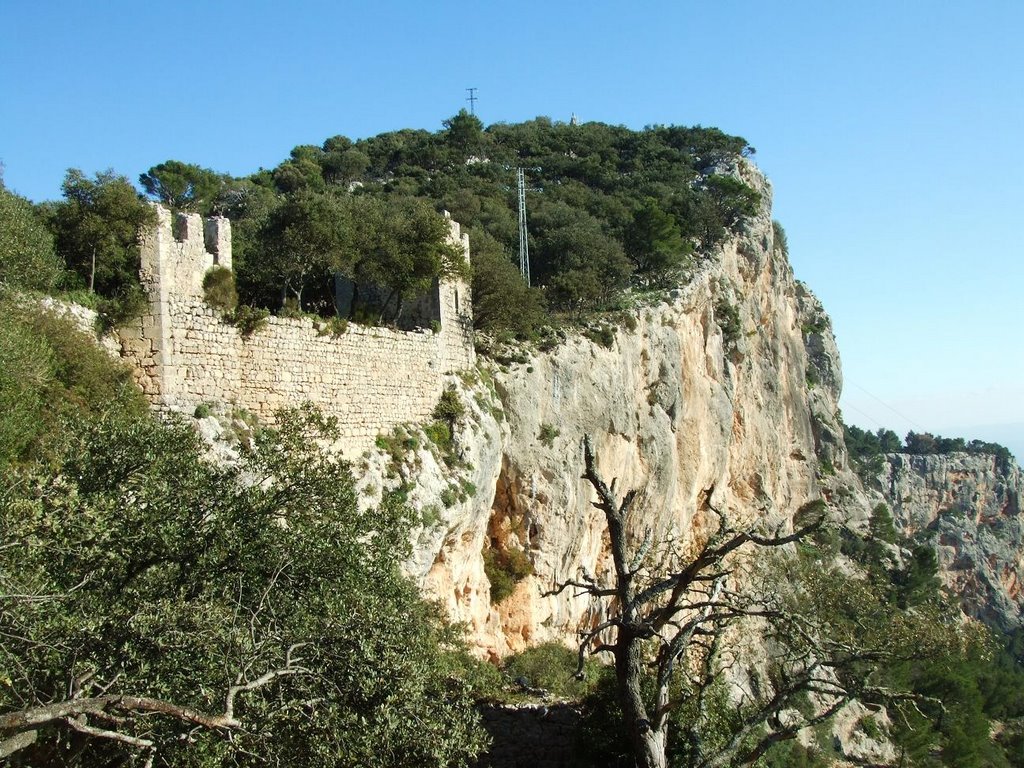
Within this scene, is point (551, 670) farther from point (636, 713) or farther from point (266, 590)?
point (266, 590)

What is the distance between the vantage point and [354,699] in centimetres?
836

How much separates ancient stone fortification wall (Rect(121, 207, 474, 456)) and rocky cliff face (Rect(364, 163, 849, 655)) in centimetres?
138

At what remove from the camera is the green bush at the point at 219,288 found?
53.6 ft

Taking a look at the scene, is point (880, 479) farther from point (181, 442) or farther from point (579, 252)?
point (181, 442)

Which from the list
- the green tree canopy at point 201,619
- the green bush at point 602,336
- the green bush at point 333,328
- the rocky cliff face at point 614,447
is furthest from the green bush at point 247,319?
the green bush at point 602,336

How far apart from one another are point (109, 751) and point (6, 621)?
70.8 inches

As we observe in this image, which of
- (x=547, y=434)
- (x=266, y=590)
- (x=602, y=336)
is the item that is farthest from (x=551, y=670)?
(x=266, y=590)

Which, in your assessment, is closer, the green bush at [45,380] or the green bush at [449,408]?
the green bush at [45,380]

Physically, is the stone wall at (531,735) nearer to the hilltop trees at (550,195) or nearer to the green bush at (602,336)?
the hilltop trees at (550,195)

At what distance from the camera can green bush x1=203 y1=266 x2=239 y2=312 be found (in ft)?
53.6

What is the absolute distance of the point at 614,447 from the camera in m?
28.7

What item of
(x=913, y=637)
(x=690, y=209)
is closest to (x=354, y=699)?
(x=913, y=637)

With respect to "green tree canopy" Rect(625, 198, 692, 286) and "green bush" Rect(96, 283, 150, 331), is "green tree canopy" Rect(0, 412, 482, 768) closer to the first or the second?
"green bush" Rect(96, 283, 150, 331)

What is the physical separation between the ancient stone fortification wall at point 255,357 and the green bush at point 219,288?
151mm
